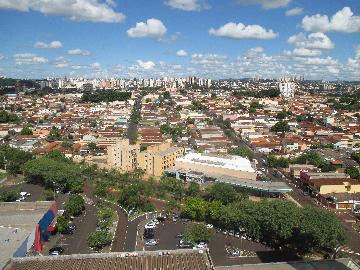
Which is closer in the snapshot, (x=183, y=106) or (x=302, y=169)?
(x=302, y=169)

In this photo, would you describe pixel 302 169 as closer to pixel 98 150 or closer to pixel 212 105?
pixel 98 150

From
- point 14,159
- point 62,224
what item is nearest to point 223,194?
point 62,224

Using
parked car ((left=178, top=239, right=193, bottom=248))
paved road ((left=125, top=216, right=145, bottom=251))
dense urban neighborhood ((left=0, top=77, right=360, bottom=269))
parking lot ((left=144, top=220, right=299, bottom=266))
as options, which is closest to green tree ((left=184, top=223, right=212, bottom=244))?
dense urban neighborhood ((left=0, top=77, right=360, bottom=269))

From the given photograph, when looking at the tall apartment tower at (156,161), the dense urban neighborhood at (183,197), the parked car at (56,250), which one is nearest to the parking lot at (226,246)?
the dense urban neighborhood at (183,197)

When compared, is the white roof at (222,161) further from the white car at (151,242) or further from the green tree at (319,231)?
the white car at (151,242)

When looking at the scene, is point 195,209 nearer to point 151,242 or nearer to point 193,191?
point 151,242

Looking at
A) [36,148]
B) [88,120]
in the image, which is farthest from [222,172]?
[88,120]

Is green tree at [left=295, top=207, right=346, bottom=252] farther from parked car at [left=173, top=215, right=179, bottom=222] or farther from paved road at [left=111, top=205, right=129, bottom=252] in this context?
paved road at [left=111, top=205, right=129, bottom=252]
